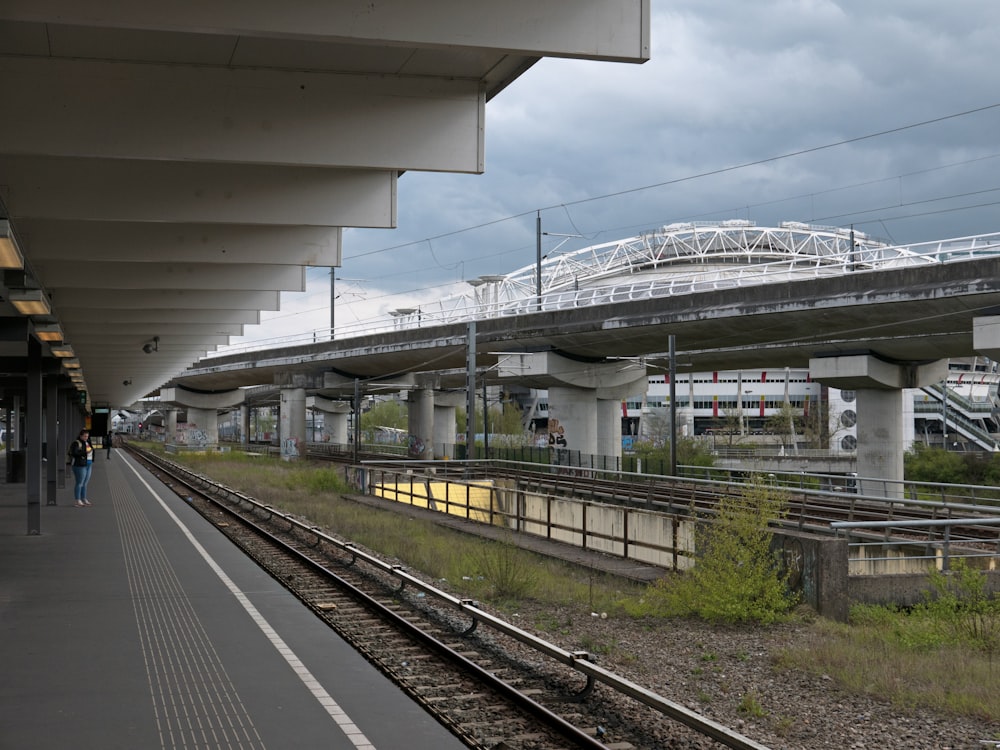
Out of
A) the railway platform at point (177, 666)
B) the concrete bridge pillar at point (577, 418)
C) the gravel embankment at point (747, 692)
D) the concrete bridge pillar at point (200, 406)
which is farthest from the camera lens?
the concrete bridge pillar at point (200, 406)

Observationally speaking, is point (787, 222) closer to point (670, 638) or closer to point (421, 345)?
point (421, 345)

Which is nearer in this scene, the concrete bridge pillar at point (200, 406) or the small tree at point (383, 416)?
the concrete bridge pillar at point (200, 406)

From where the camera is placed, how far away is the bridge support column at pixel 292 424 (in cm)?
7625

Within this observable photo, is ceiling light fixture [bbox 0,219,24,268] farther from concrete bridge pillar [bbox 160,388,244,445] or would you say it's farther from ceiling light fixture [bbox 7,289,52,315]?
concrete bridge pillar [bbox 160,388,244,445]

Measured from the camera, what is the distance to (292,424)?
7769cm

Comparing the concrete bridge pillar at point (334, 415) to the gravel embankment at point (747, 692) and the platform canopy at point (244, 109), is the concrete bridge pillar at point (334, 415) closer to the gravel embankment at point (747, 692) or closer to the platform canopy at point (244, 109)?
the platform canopy at point (244, 109)

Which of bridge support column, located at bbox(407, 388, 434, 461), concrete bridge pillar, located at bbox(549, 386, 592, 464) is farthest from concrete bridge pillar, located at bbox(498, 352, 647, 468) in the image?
bridge support column, located at bbox(407, 388, 434, 461)

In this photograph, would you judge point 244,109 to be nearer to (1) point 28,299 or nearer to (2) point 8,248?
(2) point 8,248

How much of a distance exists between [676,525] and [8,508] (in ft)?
62.8

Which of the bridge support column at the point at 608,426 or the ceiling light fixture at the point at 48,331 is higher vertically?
the ceiling light fixture at the point at 48,331

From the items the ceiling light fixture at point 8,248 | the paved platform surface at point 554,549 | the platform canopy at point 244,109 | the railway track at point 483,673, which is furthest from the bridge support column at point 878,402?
the ceiling light fixture at point 8,248

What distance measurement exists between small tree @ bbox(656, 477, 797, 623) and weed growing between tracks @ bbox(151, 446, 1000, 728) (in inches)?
19.1

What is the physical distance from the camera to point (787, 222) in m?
128

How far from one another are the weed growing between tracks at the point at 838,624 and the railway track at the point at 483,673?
104 centimetres
